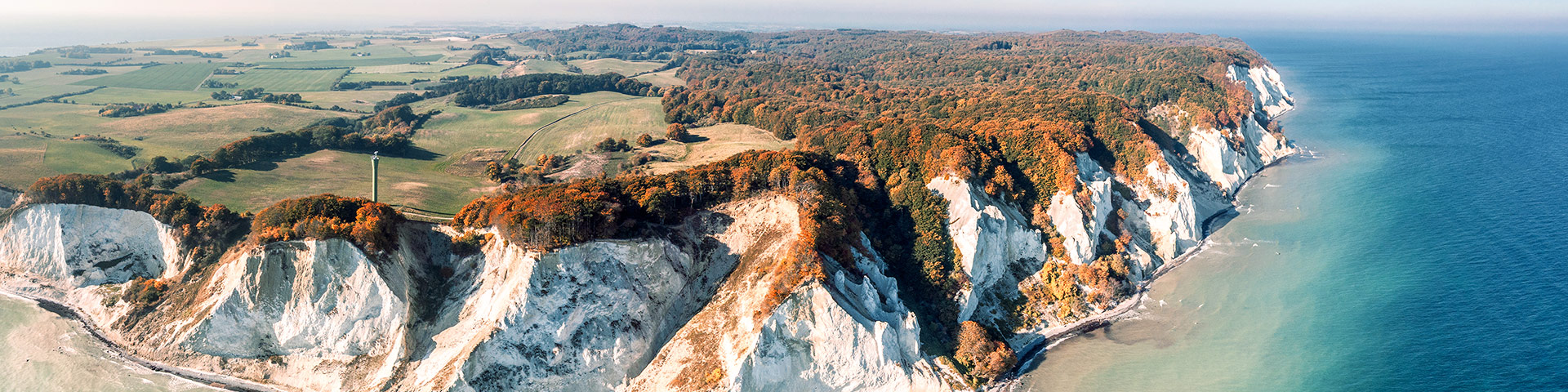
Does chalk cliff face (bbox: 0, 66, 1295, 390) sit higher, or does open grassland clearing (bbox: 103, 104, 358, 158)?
open grassland clearing (bbox: 103, 104, 358, 158)

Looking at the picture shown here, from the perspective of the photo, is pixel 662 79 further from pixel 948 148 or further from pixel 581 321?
pixel 581 321

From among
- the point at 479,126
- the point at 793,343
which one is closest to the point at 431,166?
the point at 479,126

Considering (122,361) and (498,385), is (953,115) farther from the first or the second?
(122,361)

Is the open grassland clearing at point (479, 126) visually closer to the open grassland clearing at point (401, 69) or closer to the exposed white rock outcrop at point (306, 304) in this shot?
the exposed white rock outcrop at point (306, 304)

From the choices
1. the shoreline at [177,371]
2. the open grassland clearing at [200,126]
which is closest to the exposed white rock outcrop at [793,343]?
the shoreline at [177,371]

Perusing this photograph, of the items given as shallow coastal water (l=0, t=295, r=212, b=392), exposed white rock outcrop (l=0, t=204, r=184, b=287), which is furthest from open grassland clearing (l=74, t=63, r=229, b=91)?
shallow coastal water (l=0, t=295, r=212, b=392)

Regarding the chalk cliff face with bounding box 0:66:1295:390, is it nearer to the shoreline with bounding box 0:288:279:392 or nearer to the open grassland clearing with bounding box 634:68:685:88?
the shoreline with bounding box 0:288:279:392
